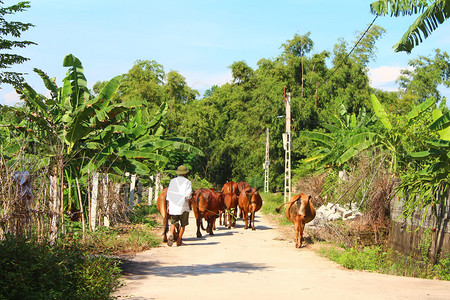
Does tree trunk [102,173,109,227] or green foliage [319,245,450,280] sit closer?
green foliage [319,245,450,280]

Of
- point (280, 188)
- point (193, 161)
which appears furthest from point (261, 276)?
point (280, 188)

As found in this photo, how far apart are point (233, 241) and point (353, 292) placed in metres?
7.46

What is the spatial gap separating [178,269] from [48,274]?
3689 mm

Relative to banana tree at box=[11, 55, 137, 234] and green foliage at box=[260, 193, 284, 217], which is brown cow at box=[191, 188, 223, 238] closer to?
banana tree at box=[11, 55, 137, 234]

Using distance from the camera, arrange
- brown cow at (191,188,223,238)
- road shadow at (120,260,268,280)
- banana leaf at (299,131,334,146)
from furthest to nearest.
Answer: banana leaf at (299,131,334,146) → brown cow at (191,188,223,238) → road shadow at (120,260,268,280)

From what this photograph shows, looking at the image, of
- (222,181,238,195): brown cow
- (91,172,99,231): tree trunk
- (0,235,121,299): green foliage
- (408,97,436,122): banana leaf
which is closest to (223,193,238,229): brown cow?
(222,181,238,195): brown cow

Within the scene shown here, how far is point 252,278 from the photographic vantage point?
948 centimetres

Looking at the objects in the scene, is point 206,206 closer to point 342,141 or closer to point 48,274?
point 342,141

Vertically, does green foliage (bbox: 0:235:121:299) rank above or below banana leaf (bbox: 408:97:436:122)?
below

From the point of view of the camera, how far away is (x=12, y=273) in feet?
20.7

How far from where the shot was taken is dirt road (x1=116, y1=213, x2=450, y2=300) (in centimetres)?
811

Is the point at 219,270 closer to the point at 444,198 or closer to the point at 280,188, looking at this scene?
the point at 444,198

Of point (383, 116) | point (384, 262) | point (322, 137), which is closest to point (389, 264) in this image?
point (384, 262)

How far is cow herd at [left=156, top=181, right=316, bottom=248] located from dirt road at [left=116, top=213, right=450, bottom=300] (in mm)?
1026
